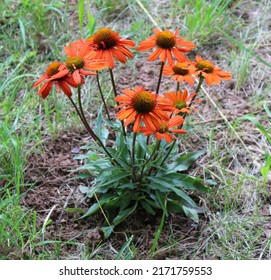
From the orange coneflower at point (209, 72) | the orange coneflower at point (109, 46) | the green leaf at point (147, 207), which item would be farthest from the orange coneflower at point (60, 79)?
the green leaf at point (147, 207)

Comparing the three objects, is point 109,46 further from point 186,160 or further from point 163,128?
point 186,160

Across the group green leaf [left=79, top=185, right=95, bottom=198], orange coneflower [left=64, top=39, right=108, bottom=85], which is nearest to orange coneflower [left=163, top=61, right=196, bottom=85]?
orange coneflower [left=64, top=39, right=108, bottom=85]

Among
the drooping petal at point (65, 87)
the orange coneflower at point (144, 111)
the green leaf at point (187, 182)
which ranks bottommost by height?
the green leaf at point (187, 182)

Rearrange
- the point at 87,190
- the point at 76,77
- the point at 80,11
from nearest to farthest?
the point at 76,77 → the point at 87,190 → the point at 80,11

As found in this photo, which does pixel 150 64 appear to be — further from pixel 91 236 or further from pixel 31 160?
pixel 91 236

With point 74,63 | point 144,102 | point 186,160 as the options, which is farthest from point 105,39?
point 186,160

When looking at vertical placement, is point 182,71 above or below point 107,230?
above

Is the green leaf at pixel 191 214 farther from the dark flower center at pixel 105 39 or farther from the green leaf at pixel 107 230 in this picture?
the dark flower center at pixel 105 39

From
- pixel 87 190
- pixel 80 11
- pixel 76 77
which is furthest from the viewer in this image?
pixel 80 11

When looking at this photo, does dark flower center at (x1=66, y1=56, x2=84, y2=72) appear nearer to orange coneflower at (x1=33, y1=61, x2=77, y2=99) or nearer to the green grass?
orange coneflower at (x1=33, y1=61, x2=77, y2=99)

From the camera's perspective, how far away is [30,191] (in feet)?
5.80

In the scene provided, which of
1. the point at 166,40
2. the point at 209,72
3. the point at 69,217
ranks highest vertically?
the point at 166,40

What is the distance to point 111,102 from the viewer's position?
212 centimetres

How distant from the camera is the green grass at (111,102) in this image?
1557 mm
